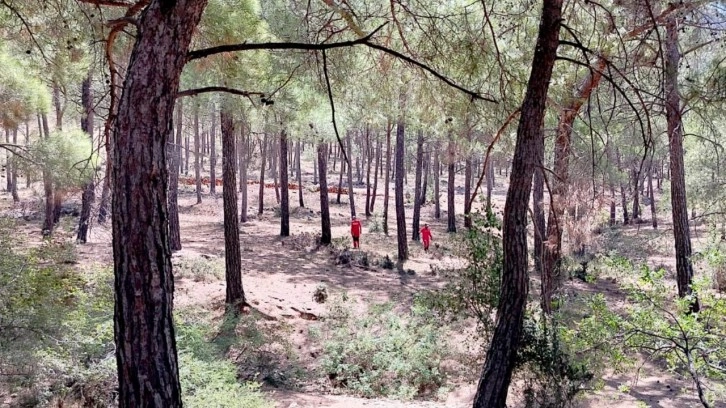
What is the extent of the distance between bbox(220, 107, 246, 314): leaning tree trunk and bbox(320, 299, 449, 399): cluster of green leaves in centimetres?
171

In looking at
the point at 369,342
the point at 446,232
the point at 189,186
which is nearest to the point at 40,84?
the point at 369,342

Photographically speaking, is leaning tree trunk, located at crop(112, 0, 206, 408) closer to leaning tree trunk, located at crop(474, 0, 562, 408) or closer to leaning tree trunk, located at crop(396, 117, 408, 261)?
leaning tree trunk, located at crop(474, 0, 562, 408)

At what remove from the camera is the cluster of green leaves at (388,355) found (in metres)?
7.07

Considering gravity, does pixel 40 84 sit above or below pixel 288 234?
above

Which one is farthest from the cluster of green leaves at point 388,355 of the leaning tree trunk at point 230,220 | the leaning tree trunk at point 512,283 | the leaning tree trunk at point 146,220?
the leaning tree trunk at point 146,220

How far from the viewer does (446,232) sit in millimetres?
23609

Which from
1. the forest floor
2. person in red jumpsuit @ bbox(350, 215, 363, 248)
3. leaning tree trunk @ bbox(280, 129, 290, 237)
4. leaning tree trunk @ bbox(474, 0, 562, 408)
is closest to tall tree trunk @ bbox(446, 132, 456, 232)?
the forest floor

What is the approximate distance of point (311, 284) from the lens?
12.3 metres

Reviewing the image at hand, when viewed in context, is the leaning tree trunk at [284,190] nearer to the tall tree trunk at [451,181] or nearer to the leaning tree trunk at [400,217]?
the leaning tree trunk at [400,217]

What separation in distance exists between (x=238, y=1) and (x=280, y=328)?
542 cm

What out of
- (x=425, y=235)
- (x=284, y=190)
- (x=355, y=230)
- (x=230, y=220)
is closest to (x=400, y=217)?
(x=355, y=230)

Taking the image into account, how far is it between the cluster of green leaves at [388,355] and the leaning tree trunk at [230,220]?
171cm

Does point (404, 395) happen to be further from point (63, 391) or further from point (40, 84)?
point (40, 84)

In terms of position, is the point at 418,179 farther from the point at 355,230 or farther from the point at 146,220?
the point at 146,220
